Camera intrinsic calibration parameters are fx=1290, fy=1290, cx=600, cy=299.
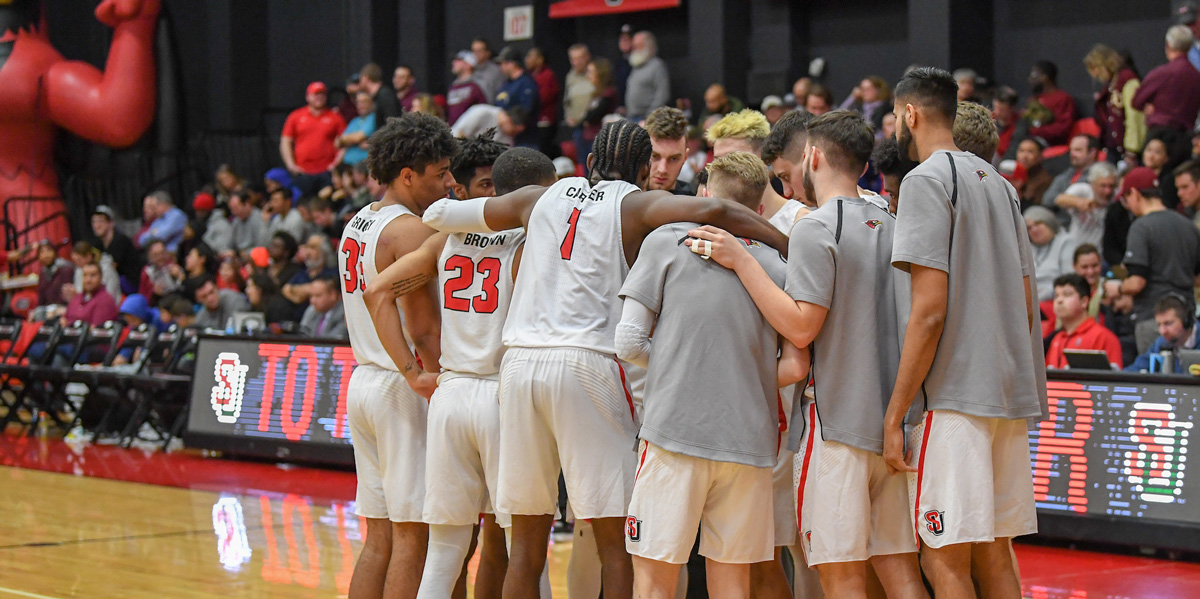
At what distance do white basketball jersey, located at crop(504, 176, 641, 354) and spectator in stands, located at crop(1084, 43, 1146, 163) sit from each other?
28.2 feet

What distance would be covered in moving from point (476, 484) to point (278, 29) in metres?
17.9

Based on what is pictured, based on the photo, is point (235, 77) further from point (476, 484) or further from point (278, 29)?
point (476, 484)

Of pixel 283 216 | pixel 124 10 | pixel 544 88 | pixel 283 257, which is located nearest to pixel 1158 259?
pixel 544 88

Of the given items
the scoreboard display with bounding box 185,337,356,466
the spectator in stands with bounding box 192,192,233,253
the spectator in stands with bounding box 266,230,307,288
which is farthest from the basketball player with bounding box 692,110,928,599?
the spectator in stands with bounding box 192,192,233,253

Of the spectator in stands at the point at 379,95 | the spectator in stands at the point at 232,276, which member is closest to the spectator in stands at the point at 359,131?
the spectator in stands at the point at 379,95

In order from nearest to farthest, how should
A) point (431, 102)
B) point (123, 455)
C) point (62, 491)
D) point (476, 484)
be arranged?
point (476, 484)
point (62, 491)
point (123, 455)
point (431, 102)

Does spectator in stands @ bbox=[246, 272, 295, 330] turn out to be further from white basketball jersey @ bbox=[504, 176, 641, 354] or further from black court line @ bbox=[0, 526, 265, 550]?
white basketball jersey @ bbox=[504, 176, 641, 354]

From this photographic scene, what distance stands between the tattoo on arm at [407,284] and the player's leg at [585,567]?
109 centimetres

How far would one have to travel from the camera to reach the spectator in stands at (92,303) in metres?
14.4

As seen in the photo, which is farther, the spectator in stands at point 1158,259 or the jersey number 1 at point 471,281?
the spectator in stands at point 1158,259

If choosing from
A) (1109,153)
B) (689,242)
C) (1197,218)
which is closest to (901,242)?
(689,242)

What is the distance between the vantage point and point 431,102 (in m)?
14.9

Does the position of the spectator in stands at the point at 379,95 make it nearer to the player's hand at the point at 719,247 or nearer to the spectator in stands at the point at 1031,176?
the spectator in stands at the point at 1031,176

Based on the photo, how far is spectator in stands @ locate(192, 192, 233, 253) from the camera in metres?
16.6
